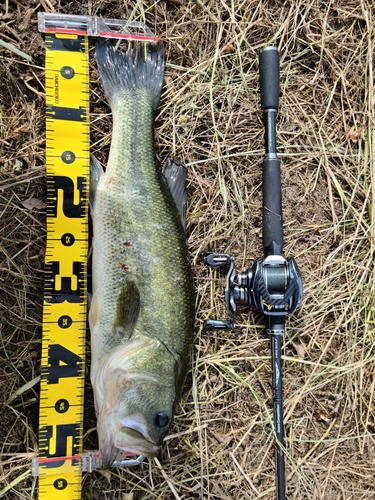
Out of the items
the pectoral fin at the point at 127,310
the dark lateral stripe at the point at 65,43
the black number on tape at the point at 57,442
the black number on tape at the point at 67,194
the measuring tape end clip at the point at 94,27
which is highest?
the measuring tape end clip at the point at 94,27

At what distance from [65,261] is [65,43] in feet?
4.19

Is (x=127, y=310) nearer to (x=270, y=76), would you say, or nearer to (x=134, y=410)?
→ (x=134, y=410)

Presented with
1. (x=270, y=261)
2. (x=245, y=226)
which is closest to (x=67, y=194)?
(x=245, y=226)

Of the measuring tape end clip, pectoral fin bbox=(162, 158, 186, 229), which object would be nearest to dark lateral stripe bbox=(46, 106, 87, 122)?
the measuring tape end clip

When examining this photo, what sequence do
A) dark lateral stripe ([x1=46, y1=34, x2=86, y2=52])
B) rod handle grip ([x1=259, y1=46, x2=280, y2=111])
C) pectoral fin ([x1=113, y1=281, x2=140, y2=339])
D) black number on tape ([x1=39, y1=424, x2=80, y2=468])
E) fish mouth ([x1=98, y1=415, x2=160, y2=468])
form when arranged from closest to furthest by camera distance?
fish mouth ([x1=98, y1=415, x2=160, y2=468]), pectoral fin ([x1=113, y1=281, x2=140, y2=339]), black number on tape ([x1=39, y1=424, x2=80, y2=468]), dark lateral stripe ([x1=46, y1=34, x2=86, y2=52]), rod handle grip ([x1=259, y1=46, x2=280, y2=111])

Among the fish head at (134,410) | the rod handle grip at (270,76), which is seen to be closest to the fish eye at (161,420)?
the fish head at (134,410)

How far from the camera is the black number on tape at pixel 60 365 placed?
95.6 inches

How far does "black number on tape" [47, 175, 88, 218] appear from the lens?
246cm

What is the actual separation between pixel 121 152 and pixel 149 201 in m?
0.32

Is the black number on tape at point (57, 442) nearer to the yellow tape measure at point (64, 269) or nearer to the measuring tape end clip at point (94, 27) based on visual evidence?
the yellow tape measure at point (64, 269)

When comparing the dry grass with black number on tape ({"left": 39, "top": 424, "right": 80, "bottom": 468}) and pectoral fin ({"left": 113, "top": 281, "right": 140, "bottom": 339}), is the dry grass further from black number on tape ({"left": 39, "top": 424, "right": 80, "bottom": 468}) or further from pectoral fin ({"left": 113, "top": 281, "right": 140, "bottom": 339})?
pectoral fin ({"left": 113, "top": 281, "right": 140, "bottom": 339})

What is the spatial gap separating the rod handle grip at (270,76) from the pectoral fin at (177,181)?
2.26 ft

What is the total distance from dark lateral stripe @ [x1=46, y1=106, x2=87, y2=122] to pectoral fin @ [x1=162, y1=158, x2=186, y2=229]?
0.57 meters

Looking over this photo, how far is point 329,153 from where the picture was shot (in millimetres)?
2918
